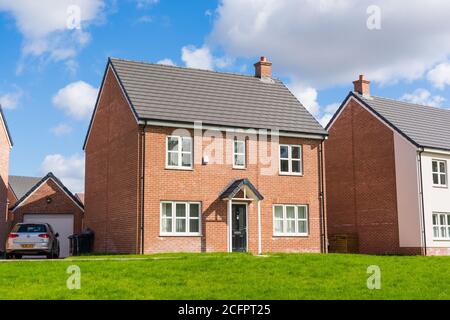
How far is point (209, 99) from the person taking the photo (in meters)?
29.6

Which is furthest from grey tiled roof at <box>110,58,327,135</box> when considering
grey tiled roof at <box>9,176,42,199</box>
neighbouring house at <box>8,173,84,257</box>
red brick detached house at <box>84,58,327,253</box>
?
grey tiled roof at <box>9,176,42,199</box>

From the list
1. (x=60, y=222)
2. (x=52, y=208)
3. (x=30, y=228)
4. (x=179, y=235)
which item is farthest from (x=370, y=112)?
(x=30, y=228)

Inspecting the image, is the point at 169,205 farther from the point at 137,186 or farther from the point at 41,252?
the point at 41,252

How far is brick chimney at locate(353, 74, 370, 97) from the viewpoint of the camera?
120 ft

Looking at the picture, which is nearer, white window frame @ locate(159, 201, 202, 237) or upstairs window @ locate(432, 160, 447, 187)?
white window frame @ locate(159, 201, 202, 237)

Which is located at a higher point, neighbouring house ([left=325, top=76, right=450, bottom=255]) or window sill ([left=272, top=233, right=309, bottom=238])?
neighbouring house ([left=325, top=76, right=450, bottom=255])

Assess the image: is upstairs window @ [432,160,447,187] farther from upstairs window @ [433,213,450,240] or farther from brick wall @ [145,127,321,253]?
brick wall @ [145,127,321,253]

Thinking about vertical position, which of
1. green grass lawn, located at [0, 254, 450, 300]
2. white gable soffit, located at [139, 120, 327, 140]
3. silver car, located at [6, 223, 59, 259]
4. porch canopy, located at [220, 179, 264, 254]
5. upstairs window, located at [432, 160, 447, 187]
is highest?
white gable soffit, located at [139, 120, 327, 140]

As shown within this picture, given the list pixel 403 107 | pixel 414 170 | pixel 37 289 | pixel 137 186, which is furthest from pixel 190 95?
pixel 37 289

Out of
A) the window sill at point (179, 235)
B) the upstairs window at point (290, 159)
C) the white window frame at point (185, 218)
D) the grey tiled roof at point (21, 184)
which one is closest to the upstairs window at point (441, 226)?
the upstairs window at point (290, 159)

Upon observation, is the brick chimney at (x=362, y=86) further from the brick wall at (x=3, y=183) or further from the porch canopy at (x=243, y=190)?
the brick wall at (x=3, y=183)

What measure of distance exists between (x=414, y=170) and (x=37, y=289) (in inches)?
901

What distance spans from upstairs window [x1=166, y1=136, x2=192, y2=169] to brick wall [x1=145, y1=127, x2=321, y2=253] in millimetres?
261
